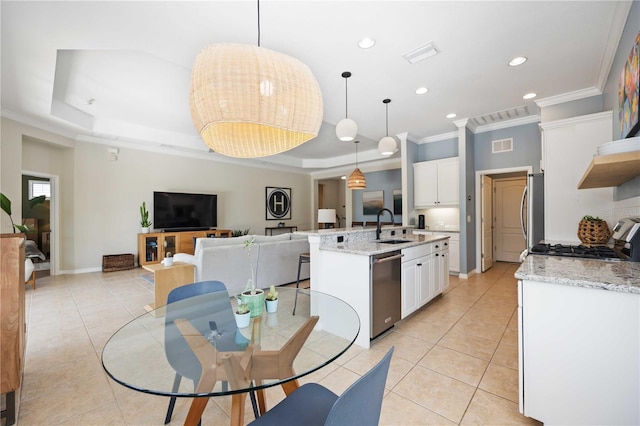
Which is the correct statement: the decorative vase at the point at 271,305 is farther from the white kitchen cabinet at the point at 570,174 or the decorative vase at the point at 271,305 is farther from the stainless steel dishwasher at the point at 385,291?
the white kitchen cabinet at the point at 570,174

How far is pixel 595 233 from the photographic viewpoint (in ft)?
8.15

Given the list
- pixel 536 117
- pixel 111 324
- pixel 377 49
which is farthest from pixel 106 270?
pixel 536 117

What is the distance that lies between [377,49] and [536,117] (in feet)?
12.0

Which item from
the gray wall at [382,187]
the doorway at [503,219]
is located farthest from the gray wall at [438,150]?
the gray wall at [382,187]

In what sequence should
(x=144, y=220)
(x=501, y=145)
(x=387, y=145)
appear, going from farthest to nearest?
(x=144, y=220) → (x=501, y=145) → (x=387, y=145)

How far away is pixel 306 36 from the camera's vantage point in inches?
95.6

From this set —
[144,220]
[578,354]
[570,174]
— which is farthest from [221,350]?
[144,220]

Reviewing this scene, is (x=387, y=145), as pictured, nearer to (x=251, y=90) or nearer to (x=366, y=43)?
(x=366, y=43)

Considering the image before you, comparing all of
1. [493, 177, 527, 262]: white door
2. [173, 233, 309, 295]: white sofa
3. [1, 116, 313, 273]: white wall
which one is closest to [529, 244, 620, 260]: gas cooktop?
[173, 233, 309, 295]: white sofa

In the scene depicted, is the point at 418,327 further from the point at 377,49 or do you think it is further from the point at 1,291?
the point at 1,291

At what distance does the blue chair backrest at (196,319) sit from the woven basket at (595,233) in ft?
10.7

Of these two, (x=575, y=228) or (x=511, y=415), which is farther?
(x=575, y=228)

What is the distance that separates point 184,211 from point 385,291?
5556mm

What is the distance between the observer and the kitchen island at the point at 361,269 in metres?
2.44
